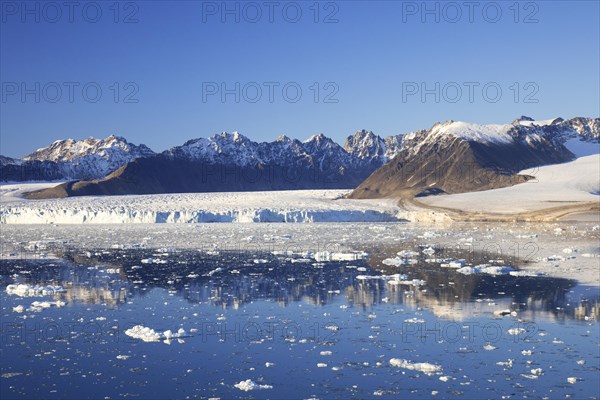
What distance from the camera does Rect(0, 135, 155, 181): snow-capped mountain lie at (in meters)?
122

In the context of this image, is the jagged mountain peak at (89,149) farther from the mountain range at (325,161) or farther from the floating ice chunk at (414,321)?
the floating ice chunk at (414,321)

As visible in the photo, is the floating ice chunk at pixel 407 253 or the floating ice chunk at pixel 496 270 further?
the floating ice chunk at pixel 407 253

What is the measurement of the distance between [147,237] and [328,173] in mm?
126167

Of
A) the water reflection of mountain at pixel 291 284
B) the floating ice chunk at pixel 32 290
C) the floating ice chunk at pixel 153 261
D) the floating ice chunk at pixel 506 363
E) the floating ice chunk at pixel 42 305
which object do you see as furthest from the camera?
the floating ice chunk at pixel 153 261

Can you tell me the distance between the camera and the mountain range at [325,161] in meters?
84.1

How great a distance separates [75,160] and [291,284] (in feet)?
420

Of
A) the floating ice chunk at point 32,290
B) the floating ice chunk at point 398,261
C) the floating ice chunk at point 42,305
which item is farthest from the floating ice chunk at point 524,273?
the floating ice chunk at point 32,290

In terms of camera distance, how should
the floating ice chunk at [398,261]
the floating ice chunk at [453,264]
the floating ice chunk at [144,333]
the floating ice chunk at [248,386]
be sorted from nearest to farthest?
1. the floating ice chunk at [248,386]
2. the floating ice chunk at [144,333]
3. the floating ice chunk at [453,264]
4. the floating ice chunk at [398,261]

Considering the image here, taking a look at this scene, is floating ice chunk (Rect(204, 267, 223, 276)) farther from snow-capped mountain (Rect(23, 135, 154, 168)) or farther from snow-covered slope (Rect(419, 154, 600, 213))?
snow-capped mountain (Rect(23, 135, 154, 168))

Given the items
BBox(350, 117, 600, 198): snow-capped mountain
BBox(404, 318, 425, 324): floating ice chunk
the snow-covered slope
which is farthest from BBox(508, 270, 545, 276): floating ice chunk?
BBox(350, 117, 600, 198): snow-capped mountain

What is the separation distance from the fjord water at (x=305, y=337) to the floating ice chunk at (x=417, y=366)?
0.03m

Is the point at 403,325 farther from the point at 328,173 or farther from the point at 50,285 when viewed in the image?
the point at 328,173

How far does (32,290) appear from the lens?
17.0m

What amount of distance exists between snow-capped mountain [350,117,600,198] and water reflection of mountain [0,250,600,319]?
53.9m
